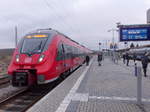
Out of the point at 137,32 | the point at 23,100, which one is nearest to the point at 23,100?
the point at 23,100

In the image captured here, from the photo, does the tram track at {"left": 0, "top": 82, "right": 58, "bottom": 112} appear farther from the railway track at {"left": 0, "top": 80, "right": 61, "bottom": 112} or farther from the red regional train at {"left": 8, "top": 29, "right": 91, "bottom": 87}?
the red regional train at {"left": 8, "top": 29, "right": 91, "bottom": 87}

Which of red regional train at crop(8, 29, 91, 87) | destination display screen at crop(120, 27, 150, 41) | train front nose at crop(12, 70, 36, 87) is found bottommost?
train front nose at crop(12, 70, 36, 87)

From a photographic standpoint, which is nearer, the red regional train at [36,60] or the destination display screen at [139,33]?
the red regional train at [36,60]

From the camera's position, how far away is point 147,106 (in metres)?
5.88

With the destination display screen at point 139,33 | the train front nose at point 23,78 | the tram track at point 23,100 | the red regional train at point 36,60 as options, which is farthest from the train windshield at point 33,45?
the destination display screen at point 139,33

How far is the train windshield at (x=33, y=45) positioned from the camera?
9.30 m

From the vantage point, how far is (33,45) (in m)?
9.62

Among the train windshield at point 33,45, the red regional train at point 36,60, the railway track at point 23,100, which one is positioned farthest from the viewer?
the train windshield at point 33,45

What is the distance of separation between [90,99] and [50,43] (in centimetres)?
398

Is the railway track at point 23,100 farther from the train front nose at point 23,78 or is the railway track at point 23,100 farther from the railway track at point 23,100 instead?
the train front nose at point 23,78

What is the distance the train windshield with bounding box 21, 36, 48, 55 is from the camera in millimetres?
9305

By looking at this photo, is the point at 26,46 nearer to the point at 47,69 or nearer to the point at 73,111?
the point at 47,69

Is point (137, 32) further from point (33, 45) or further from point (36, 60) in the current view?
point (36, 60)

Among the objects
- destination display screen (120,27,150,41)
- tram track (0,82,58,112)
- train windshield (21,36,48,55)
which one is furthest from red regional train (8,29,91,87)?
destination display screen (120,27,150,41)
